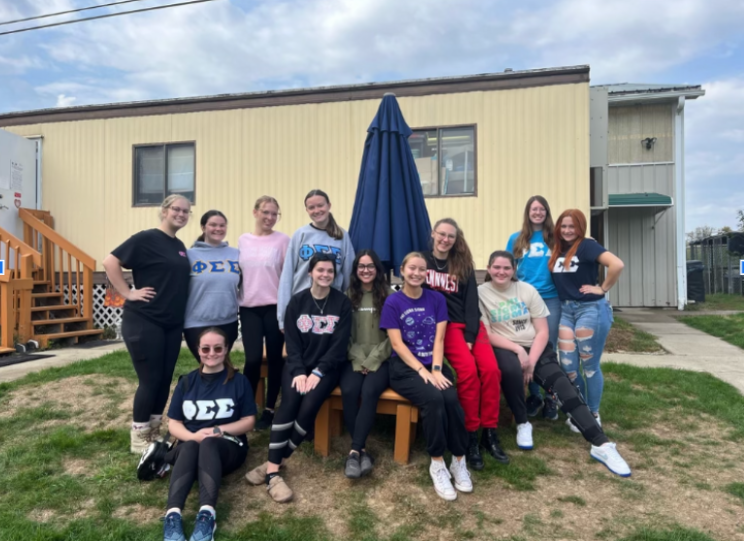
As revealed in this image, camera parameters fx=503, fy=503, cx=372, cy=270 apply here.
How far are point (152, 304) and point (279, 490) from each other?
1.34 metres

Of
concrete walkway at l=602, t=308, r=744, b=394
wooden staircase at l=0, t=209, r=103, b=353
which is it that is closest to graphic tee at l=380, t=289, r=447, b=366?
concrete walkway at l=602, t=308, r=744, b=394

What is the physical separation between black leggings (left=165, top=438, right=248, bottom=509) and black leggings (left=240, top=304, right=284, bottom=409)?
0.72 metres

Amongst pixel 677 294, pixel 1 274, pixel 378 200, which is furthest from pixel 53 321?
pixel 677 294

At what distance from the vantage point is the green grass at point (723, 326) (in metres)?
7.38

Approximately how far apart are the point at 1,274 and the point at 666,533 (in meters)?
7.79

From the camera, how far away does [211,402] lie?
2867mm

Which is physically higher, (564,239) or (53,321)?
(564,239)

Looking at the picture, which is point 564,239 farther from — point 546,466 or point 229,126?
point 229,126

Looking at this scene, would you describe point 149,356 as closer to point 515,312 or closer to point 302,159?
point 515,312

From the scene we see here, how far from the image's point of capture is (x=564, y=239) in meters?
3.55

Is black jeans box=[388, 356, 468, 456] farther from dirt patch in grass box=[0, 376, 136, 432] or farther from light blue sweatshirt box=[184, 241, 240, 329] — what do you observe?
dirt patch in grass box=[0, 376, 136, 432]

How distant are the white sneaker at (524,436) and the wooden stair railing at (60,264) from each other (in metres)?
7.00

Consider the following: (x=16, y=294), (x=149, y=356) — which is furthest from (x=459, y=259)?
(x=16, y=294)

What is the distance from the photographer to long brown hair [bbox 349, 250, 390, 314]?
326 cm
